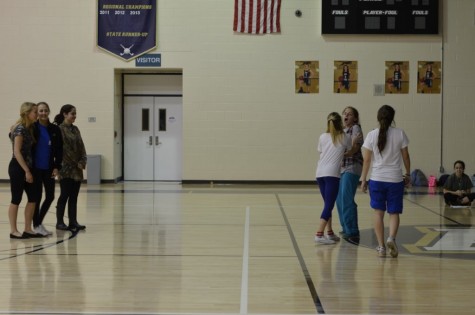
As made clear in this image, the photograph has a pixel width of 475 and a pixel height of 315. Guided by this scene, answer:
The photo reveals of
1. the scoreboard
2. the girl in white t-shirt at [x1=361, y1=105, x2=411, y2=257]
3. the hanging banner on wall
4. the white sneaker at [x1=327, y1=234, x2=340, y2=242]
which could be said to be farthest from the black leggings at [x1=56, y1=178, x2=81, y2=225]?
the scoreboard

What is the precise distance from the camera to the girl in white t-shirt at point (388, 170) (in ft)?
25.9

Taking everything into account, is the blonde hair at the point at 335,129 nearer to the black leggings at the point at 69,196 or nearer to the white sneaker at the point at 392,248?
the white sneaker at the point at 392,248

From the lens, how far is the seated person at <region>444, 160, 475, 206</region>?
1370cm

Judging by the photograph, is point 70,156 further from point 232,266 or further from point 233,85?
point 233,85

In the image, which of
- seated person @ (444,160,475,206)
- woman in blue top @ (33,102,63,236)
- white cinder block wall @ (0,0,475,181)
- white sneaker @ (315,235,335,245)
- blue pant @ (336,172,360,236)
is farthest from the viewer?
white cinder block wall @ (0,0,475,181)

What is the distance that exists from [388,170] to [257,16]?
12.2 meters

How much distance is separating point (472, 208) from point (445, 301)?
8.19m

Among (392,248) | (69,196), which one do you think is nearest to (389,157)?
(392,248)

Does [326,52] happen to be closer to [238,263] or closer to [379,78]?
[379,78]

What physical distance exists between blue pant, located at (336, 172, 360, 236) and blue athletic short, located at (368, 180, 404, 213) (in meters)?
1.41

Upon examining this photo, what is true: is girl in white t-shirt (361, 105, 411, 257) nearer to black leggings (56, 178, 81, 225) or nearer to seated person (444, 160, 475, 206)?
black leggings (56, 178, 81, 225)

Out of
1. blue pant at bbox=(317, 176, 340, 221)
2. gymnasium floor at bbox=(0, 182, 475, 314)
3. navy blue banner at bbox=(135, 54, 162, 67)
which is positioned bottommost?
gymnasium floor at bbox=(0, 182, 475, 314)

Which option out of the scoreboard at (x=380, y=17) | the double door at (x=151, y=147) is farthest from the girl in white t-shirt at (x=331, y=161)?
the double door at (x=151, y=147)

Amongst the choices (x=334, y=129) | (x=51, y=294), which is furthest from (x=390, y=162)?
(x=51, y=294)
